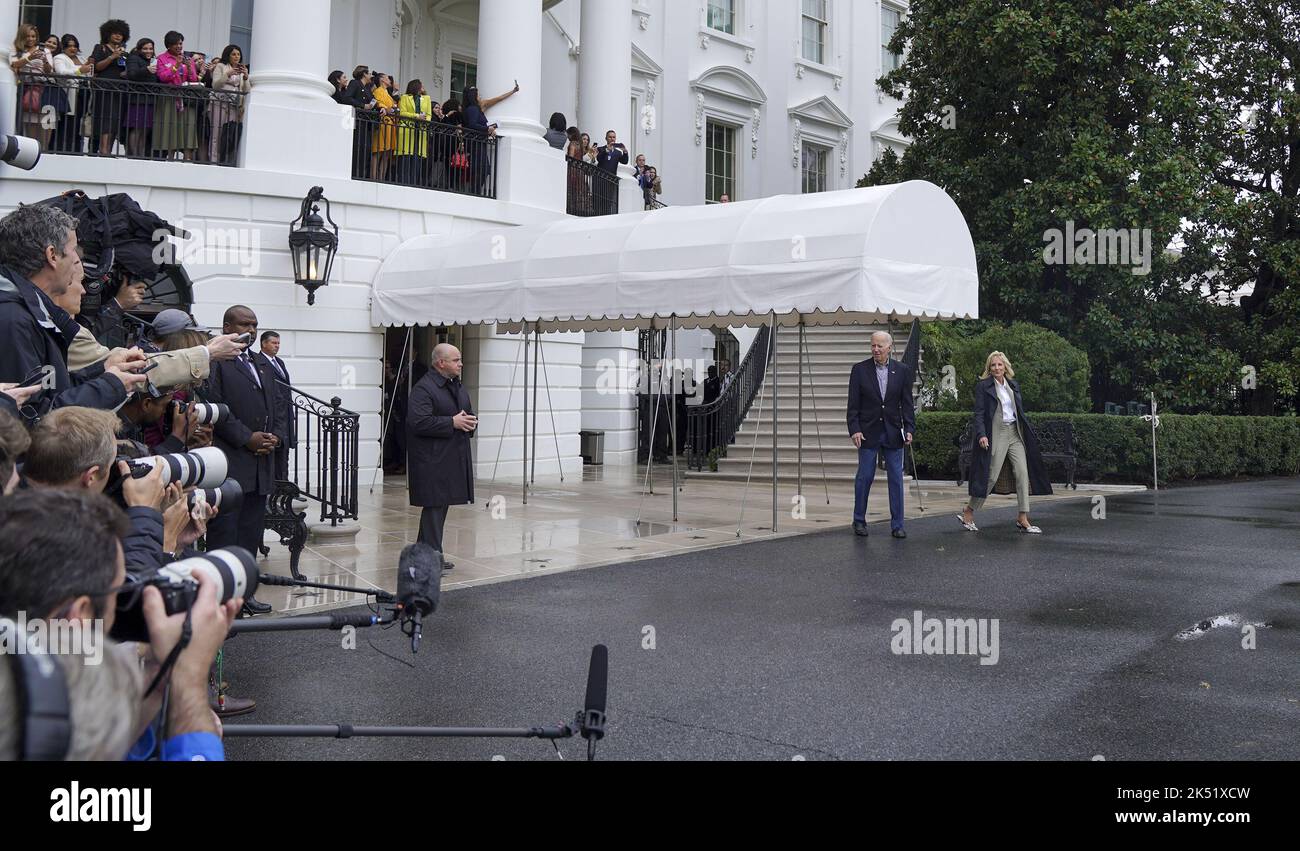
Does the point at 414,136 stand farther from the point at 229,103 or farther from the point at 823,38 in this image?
the point at 823,38

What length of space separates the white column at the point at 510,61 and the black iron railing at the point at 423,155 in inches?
21.7

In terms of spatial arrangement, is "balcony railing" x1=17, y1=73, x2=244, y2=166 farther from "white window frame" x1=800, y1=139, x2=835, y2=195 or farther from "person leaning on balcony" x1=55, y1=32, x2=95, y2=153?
"white window frame" x1=800, y1=139, x2=835, y2=195

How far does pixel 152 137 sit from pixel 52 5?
4.91 meters

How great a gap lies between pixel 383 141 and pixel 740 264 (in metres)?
7.46

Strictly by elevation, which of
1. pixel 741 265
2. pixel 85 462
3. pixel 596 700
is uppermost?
pixel 741 265

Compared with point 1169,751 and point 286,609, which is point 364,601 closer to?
point 286,609

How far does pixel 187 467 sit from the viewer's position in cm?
362

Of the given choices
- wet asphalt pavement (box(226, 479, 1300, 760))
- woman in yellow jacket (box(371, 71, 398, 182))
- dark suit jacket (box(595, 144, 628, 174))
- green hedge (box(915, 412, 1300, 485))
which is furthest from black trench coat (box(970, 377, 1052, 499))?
dark suit jacket (box(595, 144, 628, 174))

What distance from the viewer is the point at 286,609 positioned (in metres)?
7.45

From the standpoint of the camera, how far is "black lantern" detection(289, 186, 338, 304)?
14766 mm

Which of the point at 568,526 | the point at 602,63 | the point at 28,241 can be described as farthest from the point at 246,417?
the point at 602,63

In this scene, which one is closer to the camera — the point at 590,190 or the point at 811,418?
the point at 811,418

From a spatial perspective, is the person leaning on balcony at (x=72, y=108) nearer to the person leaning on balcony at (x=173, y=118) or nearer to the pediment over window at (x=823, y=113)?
the person leaning on balcony at (x=173, y=118)

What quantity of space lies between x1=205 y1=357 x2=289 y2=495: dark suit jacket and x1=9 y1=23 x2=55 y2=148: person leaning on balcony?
9356 mm
